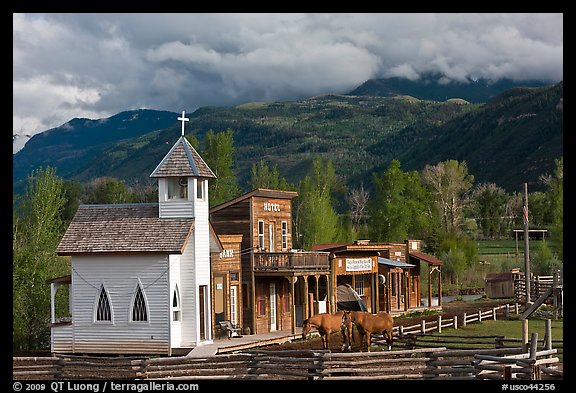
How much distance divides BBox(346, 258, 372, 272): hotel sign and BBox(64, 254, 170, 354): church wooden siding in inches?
462

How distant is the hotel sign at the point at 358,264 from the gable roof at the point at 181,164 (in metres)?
10.1

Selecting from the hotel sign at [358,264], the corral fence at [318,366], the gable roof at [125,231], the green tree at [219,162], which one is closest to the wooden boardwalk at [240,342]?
the gable roof at [125,231]

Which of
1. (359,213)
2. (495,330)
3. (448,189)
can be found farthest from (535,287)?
(359,213)

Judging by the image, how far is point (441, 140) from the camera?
184250 mm

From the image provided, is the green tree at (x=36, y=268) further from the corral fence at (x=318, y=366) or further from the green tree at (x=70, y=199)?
the green tree at (x=70, y=199)

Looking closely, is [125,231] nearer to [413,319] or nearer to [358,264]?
[358,264]

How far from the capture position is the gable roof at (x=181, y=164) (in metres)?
35.2

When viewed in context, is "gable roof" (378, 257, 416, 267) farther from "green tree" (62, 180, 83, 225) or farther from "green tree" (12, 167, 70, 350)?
"green tree" (62, 180, 83, 225)

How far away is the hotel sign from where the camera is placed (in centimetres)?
4383

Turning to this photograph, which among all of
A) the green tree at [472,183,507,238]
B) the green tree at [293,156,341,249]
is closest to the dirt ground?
the green tree at [293,156,341,249]

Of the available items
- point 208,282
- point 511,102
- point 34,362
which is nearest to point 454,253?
point 208,282
